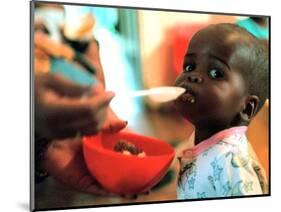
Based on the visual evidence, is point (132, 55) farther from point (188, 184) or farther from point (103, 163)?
point (188, 184)

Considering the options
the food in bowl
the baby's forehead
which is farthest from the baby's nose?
the food in bowl

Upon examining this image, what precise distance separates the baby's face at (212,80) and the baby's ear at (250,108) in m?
0.02

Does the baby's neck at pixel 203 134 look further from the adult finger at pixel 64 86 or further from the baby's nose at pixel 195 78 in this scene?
the adult finger at pixel 64 86

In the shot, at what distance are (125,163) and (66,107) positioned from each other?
0.31 meters

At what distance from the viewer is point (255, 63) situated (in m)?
2.04

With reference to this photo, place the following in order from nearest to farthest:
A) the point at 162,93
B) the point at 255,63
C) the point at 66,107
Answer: the point at 66,107, the point at 162,93, the point at 255,63

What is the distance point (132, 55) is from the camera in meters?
1.90

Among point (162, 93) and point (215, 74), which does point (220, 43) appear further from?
point (162, 93)

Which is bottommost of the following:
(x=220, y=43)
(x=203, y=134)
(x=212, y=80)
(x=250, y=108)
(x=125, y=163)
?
(x=125, y=163)

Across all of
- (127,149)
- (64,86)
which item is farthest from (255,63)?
(64,86)

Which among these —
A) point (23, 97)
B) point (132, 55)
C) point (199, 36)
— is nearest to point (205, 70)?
point (199, 36)

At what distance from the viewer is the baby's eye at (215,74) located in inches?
76.9

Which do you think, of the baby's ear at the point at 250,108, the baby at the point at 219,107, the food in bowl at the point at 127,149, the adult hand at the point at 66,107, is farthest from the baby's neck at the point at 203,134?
the adult hand at the point at 66,107

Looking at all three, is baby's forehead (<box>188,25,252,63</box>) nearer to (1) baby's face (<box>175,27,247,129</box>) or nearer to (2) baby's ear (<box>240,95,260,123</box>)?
(1) baby's face (<box>175,27,247,129</box>)
